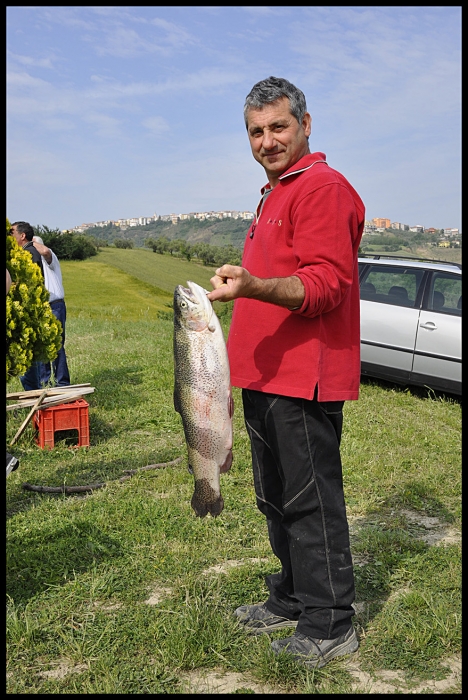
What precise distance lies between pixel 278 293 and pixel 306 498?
1035 millimetres

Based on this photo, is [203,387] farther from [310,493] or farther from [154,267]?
[154,267]

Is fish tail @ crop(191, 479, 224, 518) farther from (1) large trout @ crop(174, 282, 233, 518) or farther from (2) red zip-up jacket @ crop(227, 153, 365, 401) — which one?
(2) red zip-up jacket @ crop(227, 153, 365, 401)

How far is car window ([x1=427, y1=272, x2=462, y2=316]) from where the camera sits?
912cm

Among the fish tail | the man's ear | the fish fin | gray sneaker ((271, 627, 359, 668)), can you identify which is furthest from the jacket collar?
gray sneaker ((271, 627, 359, 668))

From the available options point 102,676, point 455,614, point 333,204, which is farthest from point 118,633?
point 333,204

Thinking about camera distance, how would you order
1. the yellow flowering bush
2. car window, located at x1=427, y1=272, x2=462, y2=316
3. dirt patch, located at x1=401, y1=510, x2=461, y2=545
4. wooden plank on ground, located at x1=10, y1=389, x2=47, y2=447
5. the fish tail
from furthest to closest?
car window, located at x1=427, y1=272, x2=462, y2=316 < the yellow flowering bush < wooden plank on ground, located at x1=10, y1=389, x2=47, y2=447 < dirt patch, located at x1=401, y1=510, x2=461, y2=545 < the fish tail

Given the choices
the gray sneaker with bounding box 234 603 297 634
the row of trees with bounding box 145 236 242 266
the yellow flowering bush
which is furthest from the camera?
the row of trees with bounding box 145 236 242 266

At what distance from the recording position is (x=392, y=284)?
9.68 metres

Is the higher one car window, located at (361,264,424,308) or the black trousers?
car window, located at (361,264,424,308)

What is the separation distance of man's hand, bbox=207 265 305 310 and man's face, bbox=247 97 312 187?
0.65 meters

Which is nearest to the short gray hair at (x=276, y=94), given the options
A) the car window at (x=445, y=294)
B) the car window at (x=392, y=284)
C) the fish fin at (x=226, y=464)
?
the fish fin at (x=226, y=464)

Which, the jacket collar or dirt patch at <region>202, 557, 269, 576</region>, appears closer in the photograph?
the jacket collar

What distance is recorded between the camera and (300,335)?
10.1ft

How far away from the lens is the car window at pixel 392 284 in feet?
31.0
